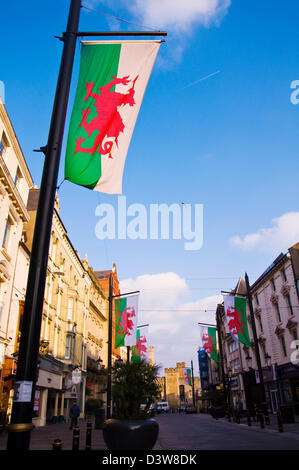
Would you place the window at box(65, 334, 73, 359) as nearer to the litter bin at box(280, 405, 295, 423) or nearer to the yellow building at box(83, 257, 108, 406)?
the yellow building at box(83, 257, 108, 406)

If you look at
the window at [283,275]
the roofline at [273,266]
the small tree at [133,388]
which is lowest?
the small tree at [133,388]

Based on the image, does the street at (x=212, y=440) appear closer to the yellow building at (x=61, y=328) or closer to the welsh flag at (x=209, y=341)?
the yellow building at (x=61, y=328)

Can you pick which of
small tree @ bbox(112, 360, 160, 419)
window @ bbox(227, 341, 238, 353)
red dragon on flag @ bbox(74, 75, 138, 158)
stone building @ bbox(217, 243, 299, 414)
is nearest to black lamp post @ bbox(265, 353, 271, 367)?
stone building @ bbox(217, 243, 299, 414)

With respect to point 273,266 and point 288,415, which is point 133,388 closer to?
point 288,415

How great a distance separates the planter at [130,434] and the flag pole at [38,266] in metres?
5.68

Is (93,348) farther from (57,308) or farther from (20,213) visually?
(20,213)

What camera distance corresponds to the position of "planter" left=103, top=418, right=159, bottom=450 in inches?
360

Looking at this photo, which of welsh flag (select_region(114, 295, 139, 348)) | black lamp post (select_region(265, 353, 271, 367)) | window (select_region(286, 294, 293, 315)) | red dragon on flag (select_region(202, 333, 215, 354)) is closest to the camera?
welsh flag (select_region(114, 295, 139, 348))

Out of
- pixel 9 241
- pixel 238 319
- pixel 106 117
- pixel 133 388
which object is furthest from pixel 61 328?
pixel 106 117

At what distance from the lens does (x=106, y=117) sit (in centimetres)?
681

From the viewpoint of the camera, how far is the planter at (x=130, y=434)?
9133mm

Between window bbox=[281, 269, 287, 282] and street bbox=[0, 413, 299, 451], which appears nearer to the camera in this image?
street bbox=[0, 413, 299, 451]

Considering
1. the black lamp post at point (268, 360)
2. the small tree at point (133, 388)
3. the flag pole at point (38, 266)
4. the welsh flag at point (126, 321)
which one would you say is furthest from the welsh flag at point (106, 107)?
the black lamp post at point (268, 360)

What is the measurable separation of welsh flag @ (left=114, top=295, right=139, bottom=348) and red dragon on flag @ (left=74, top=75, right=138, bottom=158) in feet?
65.9
